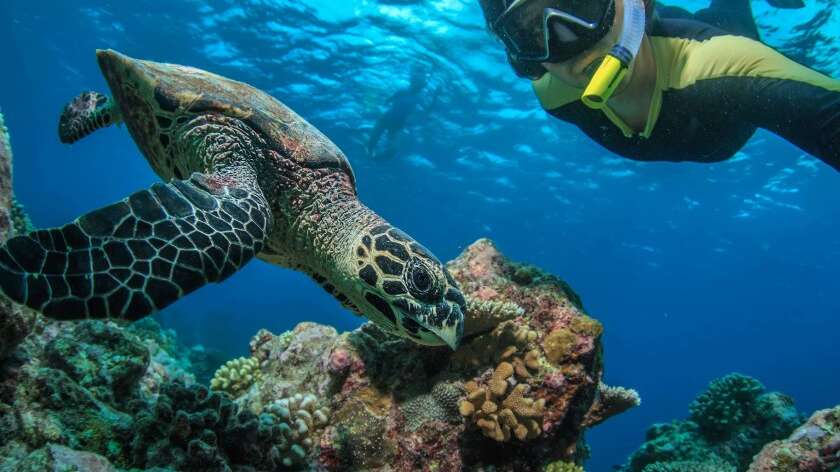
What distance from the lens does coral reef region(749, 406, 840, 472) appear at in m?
2.91

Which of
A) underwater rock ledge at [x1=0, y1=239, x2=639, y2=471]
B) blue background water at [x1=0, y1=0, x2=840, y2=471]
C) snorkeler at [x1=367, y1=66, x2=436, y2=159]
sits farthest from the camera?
snorkeler at [x1=367, y1=66, x2=436, y2=159]

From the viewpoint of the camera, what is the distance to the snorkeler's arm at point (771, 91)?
269cm

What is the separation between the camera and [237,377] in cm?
441

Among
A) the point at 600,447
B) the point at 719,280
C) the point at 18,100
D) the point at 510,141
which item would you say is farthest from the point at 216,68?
the point at 600,447

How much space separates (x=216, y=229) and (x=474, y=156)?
74.0 feet

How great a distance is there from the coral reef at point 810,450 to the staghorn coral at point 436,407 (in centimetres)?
208

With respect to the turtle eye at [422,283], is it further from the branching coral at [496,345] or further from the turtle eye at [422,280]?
the branching coral at [496,345]

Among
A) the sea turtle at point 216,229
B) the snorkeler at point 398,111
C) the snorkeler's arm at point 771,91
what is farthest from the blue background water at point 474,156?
the sea turtle at point 216,229

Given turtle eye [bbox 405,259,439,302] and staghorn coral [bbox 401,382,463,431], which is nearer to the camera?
turtle eye [bbox 405,259,439,302]

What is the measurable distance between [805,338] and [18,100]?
89.9 metres

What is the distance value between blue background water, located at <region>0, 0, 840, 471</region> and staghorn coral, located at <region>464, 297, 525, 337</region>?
36.8 ft

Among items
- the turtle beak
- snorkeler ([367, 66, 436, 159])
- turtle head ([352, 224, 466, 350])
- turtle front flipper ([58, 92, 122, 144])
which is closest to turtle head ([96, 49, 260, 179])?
the turtle beak

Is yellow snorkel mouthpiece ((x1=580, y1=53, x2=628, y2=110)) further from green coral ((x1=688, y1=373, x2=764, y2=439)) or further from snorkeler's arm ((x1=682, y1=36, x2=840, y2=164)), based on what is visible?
green coral ((x1=688, y1=373, x2=764, y2=439))

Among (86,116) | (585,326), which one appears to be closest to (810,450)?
(585,326)
